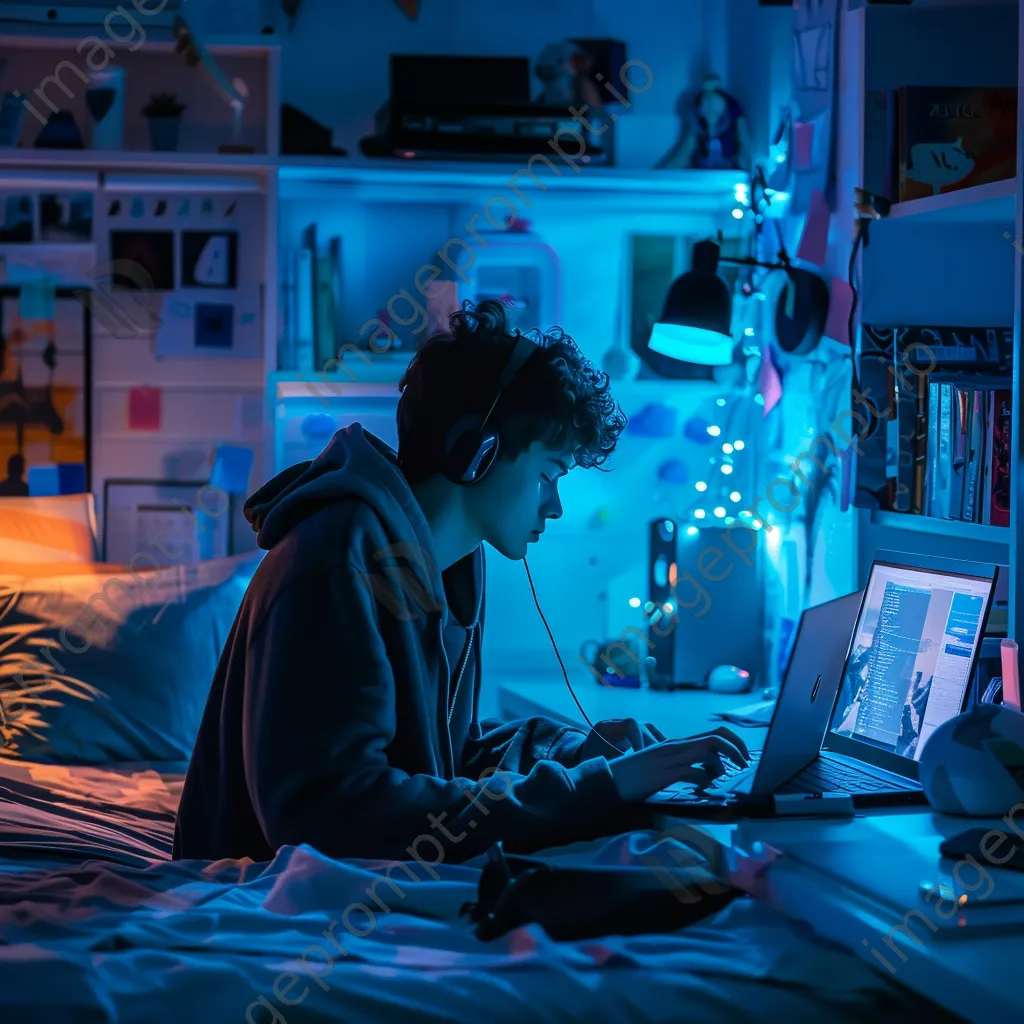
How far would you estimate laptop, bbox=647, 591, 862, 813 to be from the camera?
142 centimetres

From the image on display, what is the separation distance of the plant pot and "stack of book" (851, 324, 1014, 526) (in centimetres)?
169

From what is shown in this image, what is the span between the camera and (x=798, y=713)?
1.48m

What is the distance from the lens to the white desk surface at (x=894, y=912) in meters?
0.87

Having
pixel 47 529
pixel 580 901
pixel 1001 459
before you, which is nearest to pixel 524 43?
pixel 47 529

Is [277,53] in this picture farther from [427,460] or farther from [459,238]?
[427,460]

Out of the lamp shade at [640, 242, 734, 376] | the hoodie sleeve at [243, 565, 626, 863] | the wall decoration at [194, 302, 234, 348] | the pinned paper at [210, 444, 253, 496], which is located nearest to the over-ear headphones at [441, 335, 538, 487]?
the hoodie sleeve at [243, 565, 626, 863]

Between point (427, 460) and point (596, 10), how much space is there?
6.10 ft

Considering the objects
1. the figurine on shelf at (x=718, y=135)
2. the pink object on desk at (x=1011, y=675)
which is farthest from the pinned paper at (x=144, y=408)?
the pink object on desk at (x=1011, y=675)

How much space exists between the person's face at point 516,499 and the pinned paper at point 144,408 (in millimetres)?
1577

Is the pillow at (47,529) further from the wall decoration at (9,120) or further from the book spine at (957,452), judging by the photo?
the book spine at (957,452)

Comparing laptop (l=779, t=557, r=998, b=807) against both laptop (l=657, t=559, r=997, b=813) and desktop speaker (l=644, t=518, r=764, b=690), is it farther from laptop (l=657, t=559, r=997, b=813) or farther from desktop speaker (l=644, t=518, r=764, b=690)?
desktop speaker (l=644, t=518, r=764, b=690)

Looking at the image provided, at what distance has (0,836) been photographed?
166 cm

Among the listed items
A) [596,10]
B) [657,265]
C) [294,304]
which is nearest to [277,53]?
[294,304]

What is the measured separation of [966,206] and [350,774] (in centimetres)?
114
